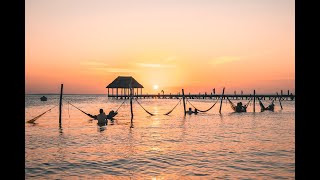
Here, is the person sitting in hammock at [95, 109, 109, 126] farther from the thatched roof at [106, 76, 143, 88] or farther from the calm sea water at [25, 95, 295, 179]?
the thatched roof at [106, 76, 143, 88]

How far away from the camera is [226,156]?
11.8 meters

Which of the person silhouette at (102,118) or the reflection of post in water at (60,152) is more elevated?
the person silhouette at (102,118)

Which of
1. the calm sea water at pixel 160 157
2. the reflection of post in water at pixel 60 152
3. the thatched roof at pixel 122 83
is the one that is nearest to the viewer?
the calm sea water at pixel 160 157

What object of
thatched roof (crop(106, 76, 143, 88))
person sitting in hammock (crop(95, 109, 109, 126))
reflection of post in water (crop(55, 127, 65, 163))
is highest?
thatched roof (crop(106, 76, 143, 88))

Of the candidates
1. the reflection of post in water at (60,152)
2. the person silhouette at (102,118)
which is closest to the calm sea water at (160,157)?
the reflection of post in water at (60,152)

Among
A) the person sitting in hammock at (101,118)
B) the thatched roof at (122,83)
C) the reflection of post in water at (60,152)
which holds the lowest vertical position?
the reflection of post in water at (60,152)

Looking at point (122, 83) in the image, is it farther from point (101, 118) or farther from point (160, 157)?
point (160, 157)

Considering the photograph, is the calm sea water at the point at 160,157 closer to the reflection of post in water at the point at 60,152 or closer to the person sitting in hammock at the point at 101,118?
the reflection of post in water at the point at 60,152

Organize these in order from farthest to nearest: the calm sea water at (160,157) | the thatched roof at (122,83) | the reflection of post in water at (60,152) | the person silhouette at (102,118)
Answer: the thatched roof at (122,83)
the person silhouette at (102,118)
the reflection of post in water at (60,152)
the calm sea water at (160,157)

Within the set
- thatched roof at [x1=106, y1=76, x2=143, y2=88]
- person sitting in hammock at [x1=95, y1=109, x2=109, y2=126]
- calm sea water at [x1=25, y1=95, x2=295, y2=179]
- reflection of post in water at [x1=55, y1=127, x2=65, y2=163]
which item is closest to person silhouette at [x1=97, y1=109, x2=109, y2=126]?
person sitting in hammock at [x1=95, y1=109, x2=109, y2=126]

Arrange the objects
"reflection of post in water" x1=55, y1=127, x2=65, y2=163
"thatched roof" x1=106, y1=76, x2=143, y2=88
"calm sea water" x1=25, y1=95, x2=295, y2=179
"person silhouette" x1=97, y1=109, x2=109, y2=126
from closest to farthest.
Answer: "calm sea water" x1=25, y1=95, x2=295, y2=179
"reflection of post in water" x1=55, y1=127, x2=65, y2=163
"person silhouette" x1=97, y1=109, x2=109, y2=126
"thatched roof" x1=106, y1=76, x2=143, y2=88
